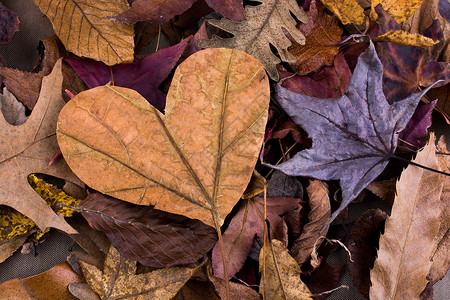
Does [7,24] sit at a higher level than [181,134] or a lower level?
higher

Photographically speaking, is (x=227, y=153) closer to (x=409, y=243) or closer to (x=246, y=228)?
(x=246, y=228)

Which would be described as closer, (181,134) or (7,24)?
(181,134)

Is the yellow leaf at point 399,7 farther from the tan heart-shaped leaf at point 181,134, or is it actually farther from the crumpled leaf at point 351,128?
the tan heart-shaped leaf at point 181,134

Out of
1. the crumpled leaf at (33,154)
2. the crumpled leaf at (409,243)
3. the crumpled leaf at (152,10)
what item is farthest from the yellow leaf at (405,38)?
the crumpled leaf at (33,154)

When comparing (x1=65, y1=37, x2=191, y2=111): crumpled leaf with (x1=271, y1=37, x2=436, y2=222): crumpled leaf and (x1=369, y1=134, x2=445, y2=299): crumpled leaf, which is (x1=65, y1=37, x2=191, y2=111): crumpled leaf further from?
(x1=369, y1=134, x2=445, y2=299): crumpled leaf

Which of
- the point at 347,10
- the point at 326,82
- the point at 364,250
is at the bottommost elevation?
the point at 364,250

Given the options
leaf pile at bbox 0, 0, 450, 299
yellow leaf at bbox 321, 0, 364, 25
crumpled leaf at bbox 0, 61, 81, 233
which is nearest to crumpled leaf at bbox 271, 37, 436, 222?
leaf pile at bbox 0, 0, 450, 299

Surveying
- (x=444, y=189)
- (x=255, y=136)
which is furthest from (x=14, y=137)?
(x=444, y=189)

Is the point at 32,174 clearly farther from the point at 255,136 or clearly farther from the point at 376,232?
the point at 376,232

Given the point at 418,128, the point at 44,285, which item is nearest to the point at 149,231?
the point at 44,285
